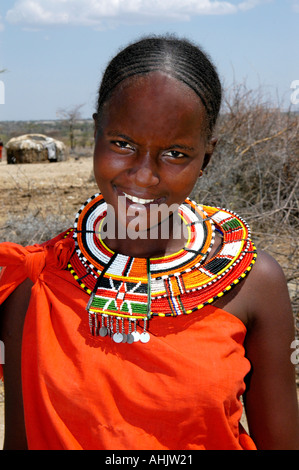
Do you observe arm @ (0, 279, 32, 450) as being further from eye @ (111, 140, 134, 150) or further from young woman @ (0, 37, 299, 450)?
eye @ (111, 140, 134, 150)

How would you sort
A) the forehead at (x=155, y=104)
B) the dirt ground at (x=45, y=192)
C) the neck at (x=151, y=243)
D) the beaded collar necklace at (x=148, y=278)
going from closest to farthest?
the forehead at (x=155, y=104), the beaded collar necklace at (x=148, y=278), the neck at (x=151, y=243), the dirt ground at (x=45, y=192)

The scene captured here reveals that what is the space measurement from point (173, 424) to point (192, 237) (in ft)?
1.50

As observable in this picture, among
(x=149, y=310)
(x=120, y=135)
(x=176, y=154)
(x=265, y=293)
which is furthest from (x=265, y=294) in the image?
(x=120, y=135)

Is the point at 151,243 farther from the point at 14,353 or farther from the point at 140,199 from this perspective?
the point at 14,353

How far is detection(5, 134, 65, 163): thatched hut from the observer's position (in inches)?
507

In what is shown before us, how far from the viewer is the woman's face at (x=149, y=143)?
1.03 meters

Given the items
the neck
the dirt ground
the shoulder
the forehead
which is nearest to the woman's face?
the forehead

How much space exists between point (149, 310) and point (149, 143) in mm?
374

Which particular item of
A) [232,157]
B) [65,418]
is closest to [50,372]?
[65,418]

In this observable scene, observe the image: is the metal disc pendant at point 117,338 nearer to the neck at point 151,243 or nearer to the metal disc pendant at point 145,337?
the metal disc pendant at point 145,337

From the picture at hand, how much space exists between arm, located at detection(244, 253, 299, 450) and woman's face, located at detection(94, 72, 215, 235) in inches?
11.5

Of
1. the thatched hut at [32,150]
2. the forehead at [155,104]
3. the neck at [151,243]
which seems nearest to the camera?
the forehead at [155,104]

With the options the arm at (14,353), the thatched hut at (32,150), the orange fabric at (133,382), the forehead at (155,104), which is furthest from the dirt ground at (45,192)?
the forehead at (155,104)

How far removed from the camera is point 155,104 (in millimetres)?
1027
